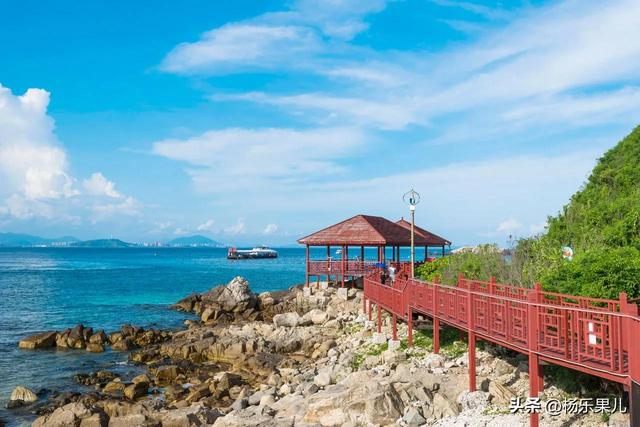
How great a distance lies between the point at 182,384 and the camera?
18.6 m

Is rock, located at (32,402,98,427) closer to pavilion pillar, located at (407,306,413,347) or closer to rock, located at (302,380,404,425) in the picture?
rock, located at (302,380,404,425)

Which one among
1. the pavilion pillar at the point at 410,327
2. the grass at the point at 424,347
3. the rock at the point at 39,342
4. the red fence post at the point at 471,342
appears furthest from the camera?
the rock at the point at 39,342

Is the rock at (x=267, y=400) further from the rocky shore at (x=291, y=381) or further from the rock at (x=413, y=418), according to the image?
the rock at (x=413, y=418)

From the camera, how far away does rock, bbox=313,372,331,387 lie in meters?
15.2

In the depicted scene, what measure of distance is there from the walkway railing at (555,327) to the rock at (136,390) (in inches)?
377

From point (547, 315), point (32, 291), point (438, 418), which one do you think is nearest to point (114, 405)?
point (438, 418)

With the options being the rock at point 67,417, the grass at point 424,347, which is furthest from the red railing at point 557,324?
the rock at point 67,417

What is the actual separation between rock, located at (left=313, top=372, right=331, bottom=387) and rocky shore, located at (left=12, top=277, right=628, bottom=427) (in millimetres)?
32

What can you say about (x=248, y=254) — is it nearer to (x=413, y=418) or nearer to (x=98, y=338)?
(x=98, y=338)

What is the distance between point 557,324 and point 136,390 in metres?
13.1

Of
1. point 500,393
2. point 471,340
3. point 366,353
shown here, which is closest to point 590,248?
point 471,340

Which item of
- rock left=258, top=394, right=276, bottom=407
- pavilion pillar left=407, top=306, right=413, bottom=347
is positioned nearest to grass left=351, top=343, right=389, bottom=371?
pavilion pillar left=407, top=306, right=413, bottom=347

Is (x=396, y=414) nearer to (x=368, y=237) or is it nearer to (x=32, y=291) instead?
(x=368, y=237)

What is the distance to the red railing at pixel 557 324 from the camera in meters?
8.06
